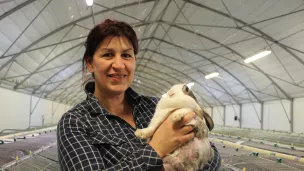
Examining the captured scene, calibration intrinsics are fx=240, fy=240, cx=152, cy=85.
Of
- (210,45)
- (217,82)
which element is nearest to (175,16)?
(210,45)

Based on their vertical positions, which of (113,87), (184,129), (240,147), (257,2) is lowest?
(240,147)

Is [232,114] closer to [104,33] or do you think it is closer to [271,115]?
[271,115]

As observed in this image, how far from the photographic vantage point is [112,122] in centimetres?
162

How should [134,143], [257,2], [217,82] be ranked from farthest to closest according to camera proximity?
[217,82] < [257,2] < [134,143]

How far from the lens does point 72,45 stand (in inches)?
522

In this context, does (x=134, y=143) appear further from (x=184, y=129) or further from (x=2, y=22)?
(x=2, y=22)

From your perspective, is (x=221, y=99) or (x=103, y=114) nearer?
(x=103, y=114)

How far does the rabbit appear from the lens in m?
1.41

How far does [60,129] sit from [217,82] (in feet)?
62.6

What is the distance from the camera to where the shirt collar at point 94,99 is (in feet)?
5.26

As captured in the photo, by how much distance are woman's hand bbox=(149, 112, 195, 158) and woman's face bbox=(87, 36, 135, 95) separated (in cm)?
43

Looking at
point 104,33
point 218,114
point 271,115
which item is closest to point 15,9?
point 104,33

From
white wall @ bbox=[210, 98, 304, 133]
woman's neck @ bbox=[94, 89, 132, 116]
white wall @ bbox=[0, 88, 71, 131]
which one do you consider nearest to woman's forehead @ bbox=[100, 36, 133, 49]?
woman's neck @ bbox=[94, 89, 132, 116]

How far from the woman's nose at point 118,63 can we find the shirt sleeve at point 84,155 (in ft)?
1.36
